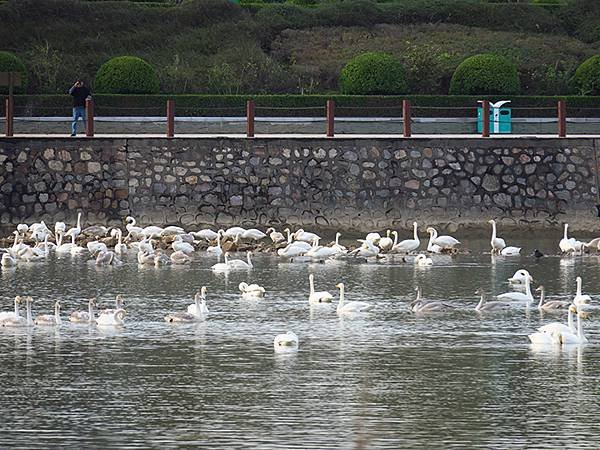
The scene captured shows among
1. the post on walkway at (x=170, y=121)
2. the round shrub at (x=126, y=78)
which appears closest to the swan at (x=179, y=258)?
the post on walkway at (x=170, y=121)

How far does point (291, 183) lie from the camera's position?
3303cm

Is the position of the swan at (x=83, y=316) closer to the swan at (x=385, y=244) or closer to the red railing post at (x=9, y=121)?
the swan at (x=385, y=244)

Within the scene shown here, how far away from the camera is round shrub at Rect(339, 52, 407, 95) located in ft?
136

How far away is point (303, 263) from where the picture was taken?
2850 centimetres

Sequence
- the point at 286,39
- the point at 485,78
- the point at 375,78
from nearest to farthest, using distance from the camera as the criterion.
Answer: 1. the point at 375,78
2. the point at 485,78
3. the point at 286,39

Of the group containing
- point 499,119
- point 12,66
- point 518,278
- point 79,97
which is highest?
point 12,66

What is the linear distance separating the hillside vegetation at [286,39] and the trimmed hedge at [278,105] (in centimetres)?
312

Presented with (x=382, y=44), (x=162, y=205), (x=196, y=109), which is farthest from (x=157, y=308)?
(x=382, y=44)

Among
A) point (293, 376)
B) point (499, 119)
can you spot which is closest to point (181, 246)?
point (293, 376)

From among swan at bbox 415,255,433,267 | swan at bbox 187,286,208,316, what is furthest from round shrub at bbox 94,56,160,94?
swan at bbox 187,286,208,316

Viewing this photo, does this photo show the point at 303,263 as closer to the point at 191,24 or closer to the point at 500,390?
the point at 500,390

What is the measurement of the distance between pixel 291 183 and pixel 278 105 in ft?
24.4

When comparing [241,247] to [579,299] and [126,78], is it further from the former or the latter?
[126,78]

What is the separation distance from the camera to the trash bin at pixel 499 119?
128 feet
